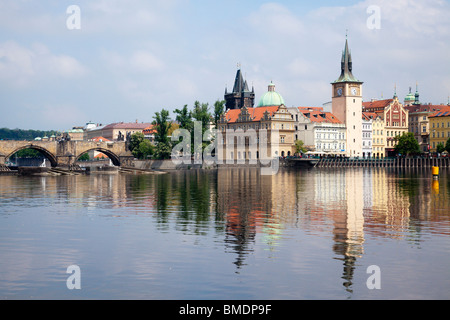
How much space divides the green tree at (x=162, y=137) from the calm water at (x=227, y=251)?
9711 cm

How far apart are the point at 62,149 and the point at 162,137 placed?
67.2ft

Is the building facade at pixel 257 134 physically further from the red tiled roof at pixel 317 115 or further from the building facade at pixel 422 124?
the building facade at pixel 422 124

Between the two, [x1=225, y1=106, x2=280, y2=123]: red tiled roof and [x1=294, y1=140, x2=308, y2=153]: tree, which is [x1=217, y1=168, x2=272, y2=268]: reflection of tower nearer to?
[x1=294, y1=140, x2=308, y2=153]: tree

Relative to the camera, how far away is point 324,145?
513 feet

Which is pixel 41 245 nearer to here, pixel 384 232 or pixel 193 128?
pixel 384 232

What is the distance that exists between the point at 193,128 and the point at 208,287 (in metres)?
114

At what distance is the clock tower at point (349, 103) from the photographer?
15738 centimetres

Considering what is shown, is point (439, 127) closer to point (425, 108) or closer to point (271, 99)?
point (425, 108)

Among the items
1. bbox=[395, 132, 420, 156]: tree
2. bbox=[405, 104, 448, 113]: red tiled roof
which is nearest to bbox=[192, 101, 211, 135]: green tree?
bbox=[395, 132, 420, 156]: tree

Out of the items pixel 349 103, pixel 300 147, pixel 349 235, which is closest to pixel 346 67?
pixel 349 103

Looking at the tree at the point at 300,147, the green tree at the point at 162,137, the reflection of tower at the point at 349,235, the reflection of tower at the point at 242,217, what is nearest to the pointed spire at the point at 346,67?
the tree at the point at 300,147

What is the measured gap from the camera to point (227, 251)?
20.8 metres

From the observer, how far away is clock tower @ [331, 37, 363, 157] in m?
157
